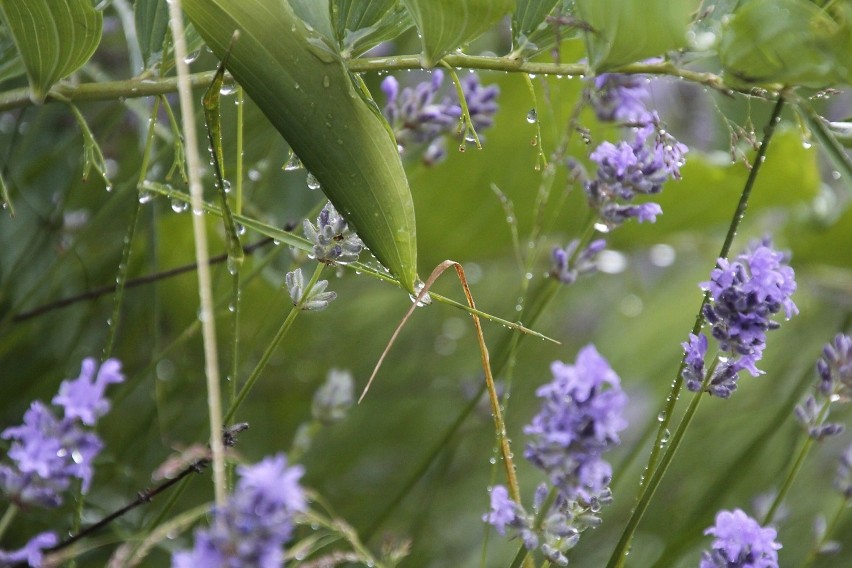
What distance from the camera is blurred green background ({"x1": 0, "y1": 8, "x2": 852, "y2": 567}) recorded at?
0.95 metres

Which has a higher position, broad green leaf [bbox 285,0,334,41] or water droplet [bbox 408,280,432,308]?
broad green leaf [bbox 285,0,334,41]

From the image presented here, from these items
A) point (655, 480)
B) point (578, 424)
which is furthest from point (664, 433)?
point (578, 424)

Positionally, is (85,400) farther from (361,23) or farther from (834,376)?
(834,376)

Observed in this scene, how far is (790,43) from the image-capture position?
446 millimetres

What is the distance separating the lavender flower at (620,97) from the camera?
74cm

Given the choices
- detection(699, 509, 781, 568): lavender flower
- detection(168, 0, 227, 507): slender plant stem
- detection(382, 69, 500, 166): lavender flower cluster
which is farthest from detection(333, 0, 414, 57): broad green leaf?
detection(699, 509, 781, 568): lavender flower

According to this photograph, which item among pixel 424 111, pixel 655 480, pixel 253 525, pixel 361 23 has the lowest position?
pixel 253 525

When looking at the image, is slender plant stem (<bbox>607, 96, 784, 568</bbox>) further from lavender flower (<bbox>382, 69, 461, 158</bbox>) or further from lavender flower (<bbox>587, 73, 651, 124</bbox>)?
lavender flower (<bbox>382, 69, 461, 158</bbox>)

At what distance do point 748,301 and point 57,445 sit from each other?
0.41 m

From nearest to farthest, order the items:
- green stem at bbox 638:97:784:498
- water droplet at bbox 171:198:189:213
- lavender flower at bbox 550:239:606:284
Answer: green stem at bbox 638:97:784:498 → water droplet at bbox 171:198:189:213 → lavender flower at bbox 550:239:606:284

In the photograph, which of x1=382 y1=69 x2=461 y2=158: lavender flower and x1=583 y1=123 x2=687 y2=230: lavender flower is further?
x1=382 y1=69 x2=461 y2=158: lavender flower

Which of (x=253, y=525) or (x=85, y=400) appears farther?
(x=85, y=400)

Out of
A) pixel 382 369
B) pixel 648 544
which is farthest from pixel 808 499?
pixel 382 369

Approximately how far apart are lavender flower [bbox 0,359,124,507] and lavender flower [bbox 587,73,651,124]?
44 cm
